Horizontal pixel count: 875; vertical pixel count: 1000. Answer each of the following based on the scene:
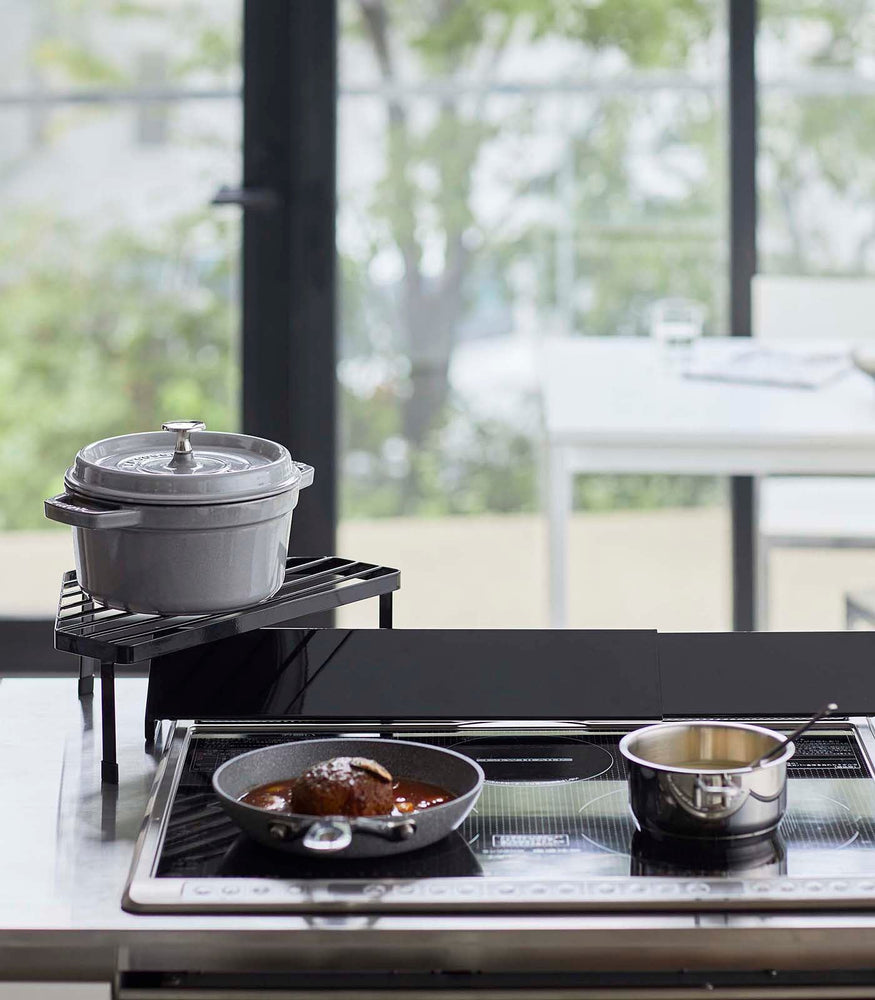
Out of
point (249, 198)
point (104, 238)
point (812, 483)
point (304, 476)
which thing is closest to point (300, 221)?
point (249, 198)

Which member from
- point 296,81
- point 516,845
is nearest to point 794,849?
point 516,845

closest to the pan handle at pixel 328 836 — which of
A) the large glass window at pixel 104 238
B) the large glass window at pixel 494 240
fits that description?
the large glass window at pixel 104 238

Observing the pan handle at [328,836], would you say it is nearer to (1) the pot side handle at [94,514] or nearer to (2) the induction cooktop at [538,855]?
(2) the induction cooktop at [538,855]

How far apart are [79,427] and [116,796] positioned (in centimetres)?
196

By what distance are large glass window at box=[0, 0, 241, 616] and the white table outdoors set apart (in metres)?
0.76

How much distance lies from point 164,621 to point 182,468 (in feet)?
0.39

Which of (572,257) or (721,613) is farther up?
(572,257)

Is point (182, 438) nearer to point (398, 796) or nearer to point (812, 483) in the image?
point (398, 796)

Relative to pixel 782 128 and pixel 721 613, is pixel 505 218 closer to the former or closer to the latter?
pixel 782 128

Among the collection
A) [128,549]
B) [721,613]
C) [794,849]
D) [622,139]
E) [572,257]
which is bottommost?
[721,613]

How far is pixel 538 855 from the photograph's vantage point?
883 millimetres

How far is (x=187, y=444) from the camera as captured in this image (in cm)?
101

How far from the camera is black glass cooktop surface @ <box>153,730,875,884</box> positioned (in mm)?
850

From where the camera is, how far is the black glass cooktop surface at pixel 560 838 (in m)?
0.85
